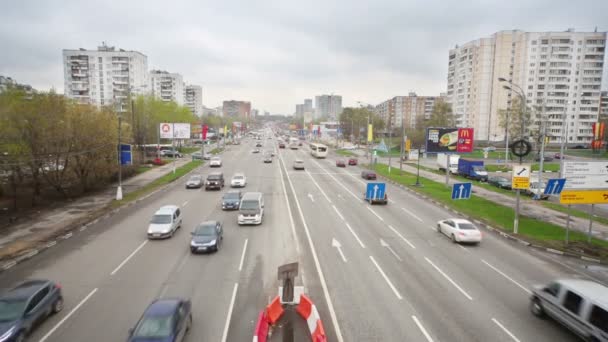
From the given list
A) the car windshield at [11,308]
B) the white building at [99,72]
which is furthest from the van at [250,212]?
the white building at [99,72]

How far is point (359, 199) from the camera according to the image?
3444 cm

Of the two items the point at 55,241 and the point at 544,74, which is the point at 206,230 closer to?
the point at 55,241

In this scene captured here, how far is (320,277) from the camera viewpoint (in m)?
16.0

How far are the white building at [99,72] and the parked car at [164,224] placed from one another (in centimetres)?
10475

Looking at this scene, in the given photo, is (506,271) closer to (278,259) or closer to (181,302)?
(278,259)

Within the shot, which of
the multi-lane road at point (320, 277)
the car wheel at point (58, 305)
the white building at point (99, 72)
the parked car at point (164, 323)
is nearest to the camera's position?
the parked car at point (164, 323)

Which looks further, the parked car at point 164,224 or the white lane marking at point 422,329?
the parked car at point 164,224

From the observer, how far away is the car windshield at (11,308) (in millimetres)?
10648

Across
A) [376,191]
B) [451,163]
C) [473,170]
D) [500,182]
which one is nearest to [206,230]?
[376,191]

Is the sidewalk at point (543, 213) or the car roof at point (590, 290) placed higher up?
the car roof at point (590, 290)

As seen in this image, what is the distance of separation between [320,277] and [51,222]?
69.7ft

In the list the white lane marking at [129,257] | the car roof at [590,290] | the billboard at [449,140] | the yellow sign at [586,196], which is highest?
the billboard at [449,140]

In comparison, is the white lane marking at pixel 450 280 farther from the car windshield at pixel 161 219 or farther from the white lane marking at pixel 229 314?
the car windshield at pixel 161 219

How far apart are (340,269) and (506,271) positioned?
7.98 meters
